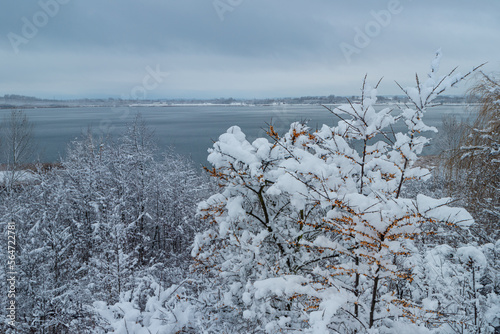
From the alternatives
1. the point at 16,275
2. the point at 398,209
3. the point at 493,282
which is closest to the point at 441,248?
the point at 493,282

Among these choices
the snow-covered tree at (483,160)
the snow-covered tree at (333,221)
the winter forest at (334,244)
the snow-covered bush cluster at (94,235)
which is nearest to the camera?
the snow-covered tree at (333,221)

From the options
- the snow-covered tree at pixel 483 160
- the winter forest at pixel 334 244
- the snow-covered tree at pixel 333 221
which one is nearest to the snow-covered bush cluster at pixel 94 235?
the winter forest at pixel 334 244

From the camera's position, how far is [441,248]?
15.9 ft

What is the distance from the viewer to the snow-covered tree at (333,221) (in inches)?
103

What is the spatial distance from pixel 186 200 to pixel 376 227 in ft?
76.7

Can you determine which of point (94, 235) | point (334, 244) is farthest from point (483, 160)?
point (94, 235)

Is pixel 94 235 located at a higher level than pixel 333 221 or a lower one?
lower

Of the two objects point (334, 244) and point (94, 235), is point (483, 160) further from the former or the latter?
point (94, 235)

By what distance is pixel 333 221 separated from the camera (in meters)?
2.95

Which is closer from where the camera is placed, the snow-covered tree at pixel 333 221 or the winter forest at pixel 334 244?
the snow-covered tree at pixel 333 221

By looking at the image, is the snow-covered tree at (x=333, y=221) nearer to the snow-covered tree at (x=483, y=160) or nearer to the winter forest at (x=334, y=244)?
the winter forest at (x=334, y=244)

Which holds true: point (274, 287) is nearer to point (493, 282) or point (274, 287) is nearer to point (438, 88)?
point (438, 88)

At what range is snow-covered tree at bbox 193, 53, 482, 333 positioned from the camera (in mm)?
2627

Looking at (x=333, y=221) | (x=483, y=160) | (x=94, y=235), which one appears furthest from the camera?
(x=94, y=235)
